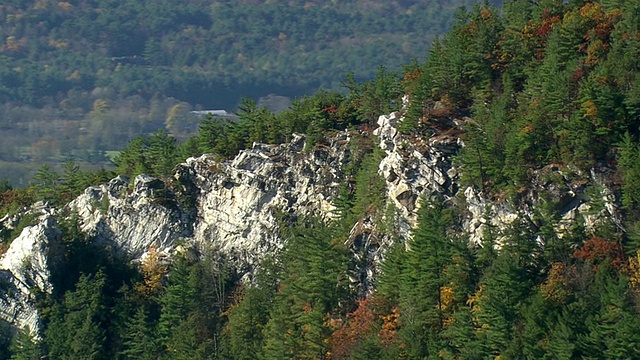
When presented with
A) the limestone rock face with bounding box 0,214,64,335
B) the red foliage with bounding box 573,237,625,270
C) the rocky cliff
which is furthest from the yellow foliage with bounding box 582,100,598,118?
the limestone rock face with bounding box 0,214,64,335

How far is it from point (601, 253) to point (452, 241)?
804 centimetres

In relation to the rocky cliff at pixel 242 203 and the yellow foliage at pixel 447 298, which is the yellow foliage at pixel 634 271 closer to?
the yellow foliage at pixel 447 298

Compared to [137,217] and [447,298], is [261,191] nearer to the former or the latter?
[137,217]

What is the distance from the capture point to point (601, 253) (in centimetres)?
7531

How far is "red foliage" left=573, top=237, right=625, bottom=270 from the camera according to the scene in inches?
2950

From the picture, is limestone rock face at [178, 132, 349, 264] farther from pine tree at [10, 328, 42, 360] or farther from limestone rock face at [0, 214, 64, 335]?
pine tree at [10, 328, 42, 360]

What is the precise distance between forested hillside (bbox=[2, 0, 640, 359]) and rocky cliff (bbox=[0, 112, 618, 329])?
0.38 m

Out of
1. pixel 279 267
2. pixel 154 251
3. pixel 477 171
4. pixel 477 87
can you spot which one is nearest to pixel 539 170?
pixel 477 171

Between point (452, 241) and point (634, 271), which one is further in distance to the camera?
point (452, 241)

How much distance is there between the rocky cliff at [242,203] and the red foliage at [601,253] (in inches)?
291

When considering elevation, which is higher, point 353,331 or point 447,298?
point 447,298

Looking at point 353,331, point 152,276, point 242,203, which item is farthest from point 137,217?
point 353,331

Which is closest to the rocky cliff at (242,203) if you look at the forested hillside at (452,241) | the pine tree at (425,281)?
the forested hillside at (452,241)

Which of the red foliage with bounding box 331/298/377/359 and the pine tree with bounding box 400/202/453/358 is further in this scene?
the red foliage with bounding box 331/298/377/359
